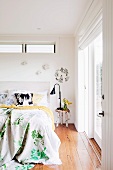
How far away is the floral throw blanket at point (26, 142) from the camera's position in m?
2.69

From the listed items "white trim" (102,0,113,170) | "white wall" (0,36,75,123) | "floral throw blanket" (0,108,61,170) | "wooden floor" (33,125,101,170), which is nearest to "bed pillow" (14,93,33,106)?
"white wall" (0,36,75,123)

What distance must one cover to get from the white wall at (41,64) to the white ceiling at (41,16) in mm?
339

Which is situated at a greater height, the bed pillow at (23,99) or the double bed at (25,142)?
the bed pillow at (23,99)

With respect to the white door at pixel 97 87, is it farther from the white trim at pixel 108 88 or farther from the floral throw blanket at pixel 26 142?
the white trim at pixel 108 88

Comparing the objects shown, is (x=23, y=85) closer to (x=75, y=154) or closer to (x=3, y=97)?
(x=3, y=97)

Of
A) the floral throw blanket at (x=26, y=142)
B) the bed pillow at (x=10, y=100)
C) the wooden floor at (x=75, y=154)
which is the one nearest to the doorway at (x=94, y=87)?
the wooden floor at (x=75, y=154)

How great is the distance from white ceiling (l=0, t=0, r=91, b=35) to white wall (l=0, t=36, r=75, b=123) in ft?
1.11

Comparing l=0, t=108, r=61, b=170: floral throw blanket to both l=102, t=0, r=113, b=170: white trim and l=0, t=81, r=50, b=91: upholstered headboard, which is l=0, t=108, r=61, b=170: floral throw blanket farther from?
l=0, t=81, r=50, b=91: upholstered headboard

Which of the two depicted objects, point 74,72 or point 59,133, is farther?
point 74,72

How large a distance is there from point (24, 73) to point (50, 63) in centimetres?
78

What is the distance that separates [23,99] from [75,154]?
190 centimetres

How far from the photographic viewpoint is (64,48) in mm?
5355

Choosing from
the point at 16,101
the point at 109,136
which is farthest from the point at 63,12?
the point at 109,136

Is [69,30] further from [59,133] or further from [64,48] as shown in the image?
[59,133]
